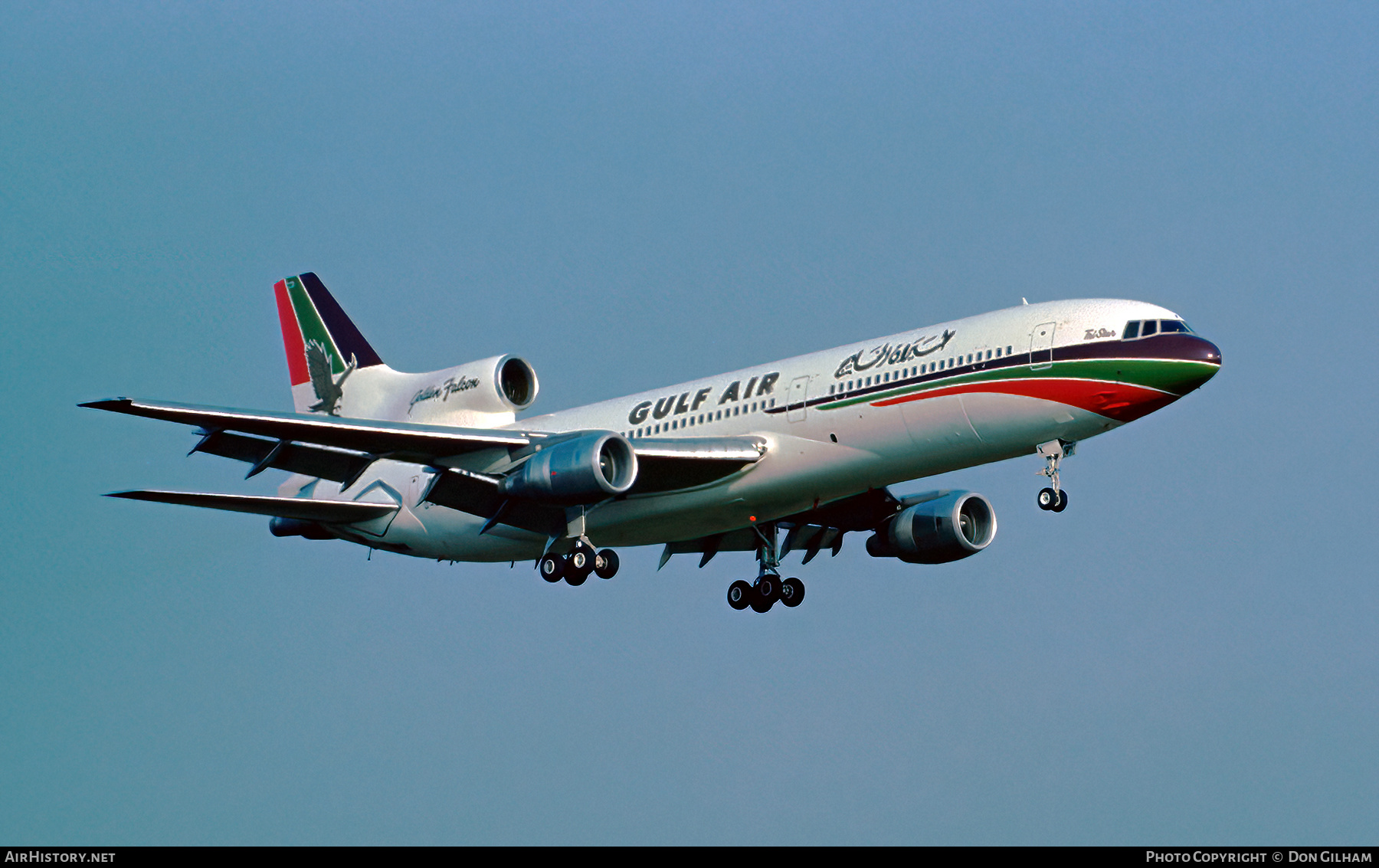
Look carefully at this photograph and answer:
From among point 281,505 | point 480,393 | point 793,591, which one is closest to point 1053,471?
point 793,591

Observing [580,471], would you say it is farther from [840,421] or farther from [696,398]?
[840,421]

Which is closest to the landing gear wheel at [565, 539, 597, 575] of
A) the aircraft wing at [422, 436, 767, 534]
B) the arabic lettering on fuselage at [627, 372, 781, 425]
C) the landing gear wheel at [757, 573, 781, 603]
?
the aircraft wing at [422, 436, 767, 534]

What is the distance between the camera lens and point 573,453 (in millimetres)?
36500

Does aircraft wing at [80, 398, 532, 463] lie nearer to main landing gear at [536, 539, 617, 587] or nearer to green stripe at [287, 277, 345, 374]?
main landing gear at [536, 539, 617, 587]

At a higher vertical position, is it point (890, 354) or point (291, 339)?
point (291, 339)

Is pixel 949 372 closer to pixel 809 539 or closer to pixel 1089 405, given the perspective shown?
pixel 1089 405

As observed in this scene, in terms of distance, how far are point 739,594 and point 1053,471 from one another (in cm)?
1273

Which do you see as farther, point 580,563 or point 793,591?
point 793,591

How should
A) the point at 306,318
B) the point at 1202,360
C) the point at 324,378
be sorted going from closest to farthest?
the point at 1202,360, the point at 324,378, the point at 306,318

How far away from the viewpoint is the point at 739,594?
4488 centimetres

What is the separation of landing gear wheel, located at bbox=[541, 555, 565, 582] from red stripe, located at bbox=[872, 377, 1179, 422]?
11856 mm

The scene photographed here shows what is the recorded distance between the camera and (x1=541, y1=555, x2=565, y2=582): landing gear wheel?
129ft

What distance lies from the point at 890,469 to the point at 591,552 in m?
8.02

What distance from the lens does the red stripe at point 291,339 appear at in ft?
171
